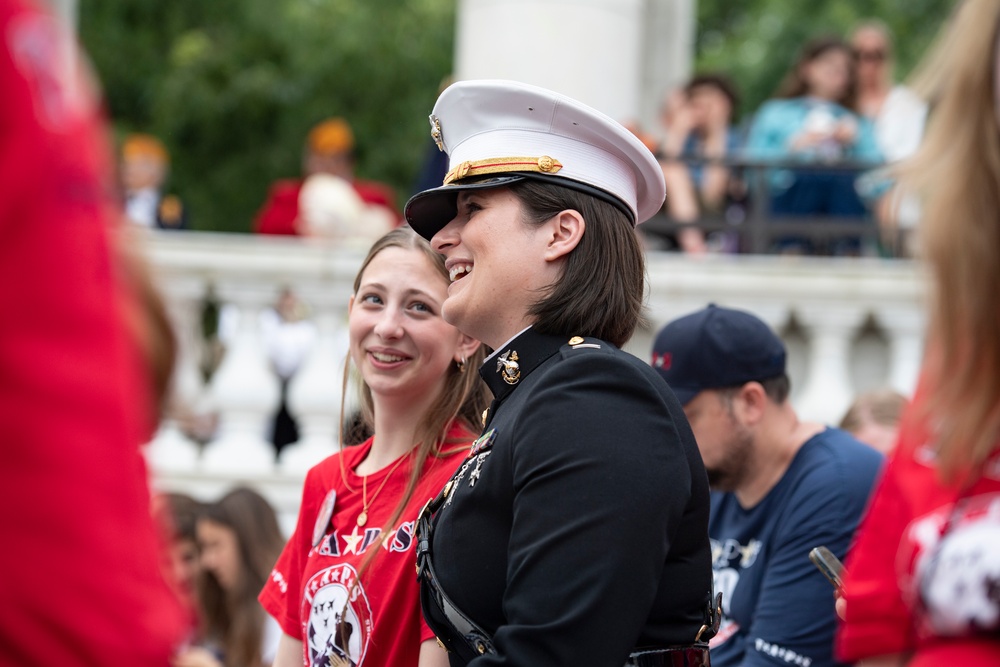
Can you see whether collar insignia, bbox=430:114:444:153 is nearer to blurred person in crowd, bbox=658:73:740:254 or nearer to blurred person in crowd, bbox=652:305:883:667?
blurred person in crowd, bbox=652:305:883:667

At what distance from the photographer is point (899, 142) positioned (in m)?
7.61

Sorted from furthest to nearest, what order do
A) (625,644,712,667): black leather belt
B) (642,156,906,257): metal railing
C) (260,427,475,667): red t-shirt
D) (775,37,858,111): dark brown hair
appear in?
(775,37,858,111): dark brown hair, (642,156,906,257): metal railing, (260,427,475,667): red t-shirt, (625,644,712,667): black leather belt

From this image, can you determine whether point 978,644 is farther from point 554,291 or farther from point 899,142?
point 899,142

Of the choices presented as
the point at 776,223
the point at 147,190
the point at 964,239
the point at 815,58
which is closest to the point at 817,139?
the point at 815,58

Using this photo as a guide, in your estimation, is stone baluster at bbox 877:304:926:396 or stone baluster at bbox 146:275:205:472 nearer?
stone baluster at bbox 877:304:926:396

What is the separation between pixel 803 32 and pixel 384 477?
1661 cm

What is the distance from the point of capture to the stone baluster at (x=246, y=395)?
660 cm

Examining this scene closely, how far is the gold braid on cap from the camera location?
2.75 meters

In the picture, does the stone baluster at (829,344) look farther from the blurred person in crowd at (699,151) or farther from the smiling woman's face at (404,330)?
the smiling woman's face at (404,330)

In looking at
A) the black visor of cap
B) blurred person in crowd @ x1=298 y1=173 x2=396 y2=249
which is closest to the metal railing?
blurred person in crowd @ x1=298 y1=173 x2=396 y2=249

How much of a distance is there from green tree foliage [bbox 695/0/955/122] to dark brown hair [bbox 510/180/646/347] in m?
15.9

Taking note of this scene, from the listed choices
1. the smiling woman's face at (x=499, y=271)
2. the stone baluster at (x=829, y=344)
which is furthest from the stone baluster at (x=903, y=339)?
the smiling woman's face at (x=499, y=271)

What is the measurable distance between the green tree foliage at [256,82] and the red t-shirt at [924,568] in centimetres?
1621

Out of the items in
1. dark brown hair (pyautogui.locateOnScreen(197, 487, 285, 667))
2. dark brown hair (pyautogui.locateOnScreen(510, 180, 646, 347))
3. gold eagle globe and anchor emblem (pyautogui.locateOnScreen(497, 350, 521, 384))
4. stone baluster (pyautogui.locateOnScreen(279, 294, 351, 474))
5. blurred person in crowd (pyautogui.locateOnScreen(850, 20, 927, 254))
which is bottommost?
dark brown hair (pyautogui.locateOnScreen(197, 487, 285, 667))
